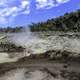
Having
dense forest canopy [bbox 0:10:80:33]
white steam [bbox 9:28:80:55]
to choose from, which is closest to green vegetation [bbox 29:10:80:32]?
dense forest canopy [bbox 0:10:80:33]

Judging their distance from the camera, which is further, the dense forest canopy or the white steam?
the dense forest canopy

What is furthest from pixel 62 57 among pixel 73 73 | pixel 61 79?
pixel 61 79

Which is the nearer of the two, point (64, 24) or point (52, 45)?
point (52, 45)

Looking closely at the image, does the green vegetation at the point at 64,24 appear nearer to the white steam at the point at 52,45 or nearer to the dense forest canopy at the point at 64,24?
the dense forest canopy at the point at 64,24

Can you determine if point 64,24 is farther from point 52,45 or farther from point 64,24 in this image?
point 52,45

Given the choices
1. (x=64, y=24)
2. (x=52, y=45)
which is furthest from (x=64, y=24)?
(x=52, y=45)

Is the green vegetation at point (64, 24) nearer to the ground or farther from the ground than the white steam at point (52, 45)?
farther from the ground

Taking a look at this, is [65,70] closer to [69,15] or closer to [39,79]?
[39,79]

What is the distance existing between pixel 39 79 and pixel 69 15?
99.3 meters

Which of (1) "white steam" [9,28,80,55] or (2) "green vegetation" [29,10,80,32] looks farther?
(2) "green vegetation" [29,10,80,32]

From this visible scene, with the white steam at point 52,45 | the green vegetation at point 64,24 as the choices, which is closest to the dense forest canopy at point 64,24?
the green vegetation at point 64,24

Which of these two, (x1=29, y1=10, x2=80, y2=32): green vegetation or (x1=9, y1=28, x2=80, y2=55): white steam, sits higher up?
(x1=29, y1=10, x2=80, y2=32): green vegetation

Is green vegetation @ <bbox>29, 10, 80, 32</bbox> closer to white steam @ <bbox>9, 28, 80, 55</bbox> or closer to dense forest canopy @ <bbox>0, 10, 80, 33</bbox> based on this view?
dense forest canopy @ <bbox>0, 10, 80, 33</bbox>

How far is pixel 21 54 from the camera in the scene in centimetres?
3756
